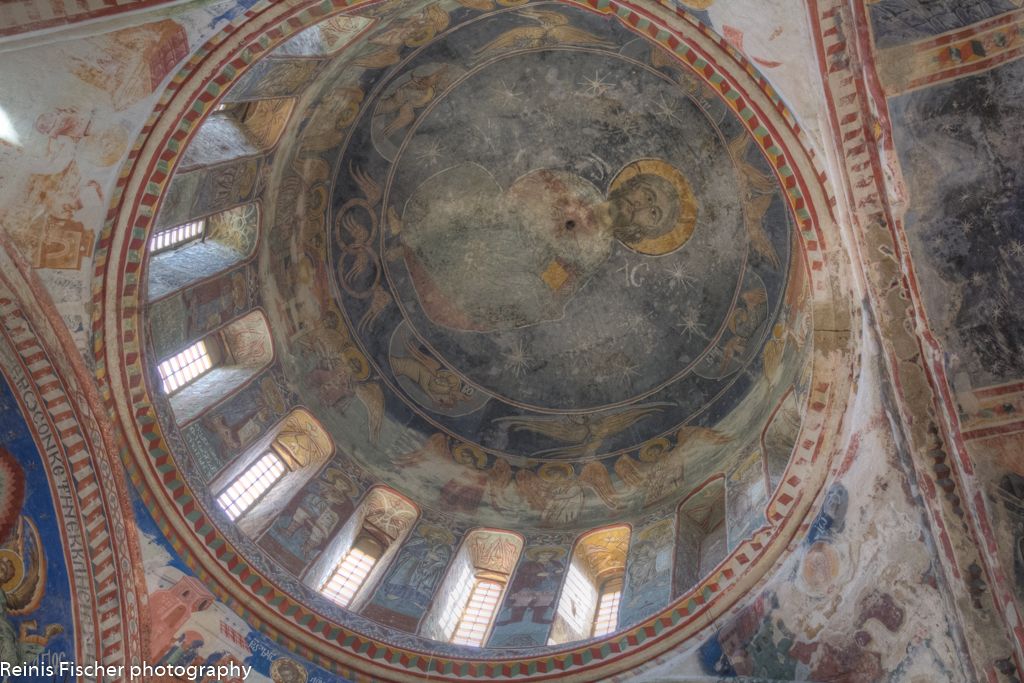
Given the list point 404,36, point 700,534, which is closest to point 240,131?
point 404,36

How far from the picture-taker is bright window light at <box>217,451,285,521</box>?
1253cm

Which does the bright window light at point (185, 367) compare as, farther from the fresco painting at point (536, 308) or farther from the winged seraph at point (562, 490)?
the winged seraph at point (562, 490)

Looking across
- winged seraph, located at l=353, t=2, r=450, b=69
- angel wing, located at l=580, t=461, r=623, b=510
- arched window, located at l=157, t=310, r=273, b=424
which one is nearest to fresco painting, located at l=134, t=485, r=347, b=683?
arched window, located at l=157, t=310, r=273, b=424

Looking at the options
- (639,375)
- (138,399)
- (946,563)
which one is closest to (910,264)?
(946,563)

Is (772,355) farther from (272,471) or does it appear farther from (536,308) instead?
(272,471)

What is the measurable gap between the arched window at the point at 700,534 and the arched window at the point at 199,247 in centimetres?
747

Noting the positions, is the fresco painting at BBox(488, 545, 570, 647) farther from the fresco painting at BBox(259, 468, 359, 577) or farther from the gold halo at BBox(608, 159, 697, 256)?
the gold halo at BBox(608, 159, 697, 256)

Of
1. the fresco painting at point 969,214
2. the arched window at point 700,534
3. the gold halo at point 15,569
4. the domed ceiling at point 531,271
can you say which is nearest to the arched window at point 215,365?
the domed ceiling at point 531,271

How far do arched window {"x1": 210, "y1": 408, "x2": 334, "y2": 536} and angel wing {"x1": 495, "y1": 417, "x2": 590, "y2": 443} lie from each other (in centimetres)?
323

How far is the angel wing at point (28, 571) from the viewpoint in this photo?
34.8 ft

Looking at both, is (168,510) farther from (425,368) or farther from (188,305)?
(425,368)

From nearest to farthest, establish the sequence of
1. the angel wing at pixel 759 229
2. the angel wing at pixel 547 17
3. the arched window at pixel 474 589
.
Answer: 1. the arched window at pixel 474 589
2. the angel wing at pixel 547 17
3. the angel wing at pixel 759 229

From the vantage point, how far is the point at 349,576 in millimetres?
13172

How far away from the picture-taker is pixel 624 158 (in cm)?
1563
